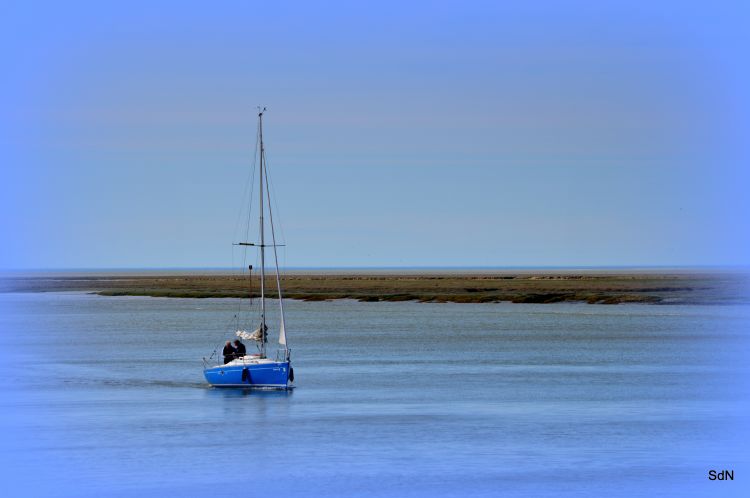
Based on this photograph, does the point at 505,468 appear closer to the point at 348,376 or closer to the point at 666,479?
the point at 666,479

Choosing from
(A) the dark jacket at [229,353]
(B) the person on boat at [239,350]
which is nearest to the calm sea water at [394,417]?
(A) the dark jacket at [229,353]

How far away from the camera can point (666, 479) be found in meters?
32.0

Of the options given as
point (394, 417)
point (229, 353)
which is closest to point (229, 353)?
point (229, 353)

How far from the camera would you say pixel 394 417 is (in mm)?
41250

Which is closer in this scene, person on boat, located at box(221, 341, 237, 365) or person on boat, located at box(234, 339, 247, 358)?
person on boat, located at box(221, 341, 237, 365)

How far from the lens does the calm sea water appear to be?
31875 millimetres

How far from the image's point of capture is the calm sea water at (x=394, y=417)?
3188 centimetres

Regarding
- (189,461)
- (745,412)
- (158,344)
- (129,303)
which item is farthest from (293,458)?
(129,303)

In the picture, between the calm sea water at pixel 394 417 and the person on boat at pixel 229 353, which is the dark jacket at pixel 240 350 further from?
the calm sea water at pixel 394 417

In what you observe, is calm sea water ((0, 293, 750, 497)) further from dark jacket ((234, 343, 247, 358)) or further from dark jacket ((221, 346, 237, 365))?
dark jacket ((234, 343, 247, 358))

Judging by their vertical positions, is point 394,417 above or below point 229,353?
below

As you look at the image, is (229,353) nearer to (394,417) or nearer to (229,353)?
(229,353)

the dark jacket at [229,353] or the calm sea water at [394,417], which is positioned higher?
the dark jacket at [229,353]

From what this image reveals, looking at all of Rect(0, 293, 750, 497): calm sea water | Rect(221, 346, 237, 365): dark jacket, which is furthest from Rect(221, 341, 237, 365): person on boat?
Rect(0, 293, 750, 497): calm sea water
